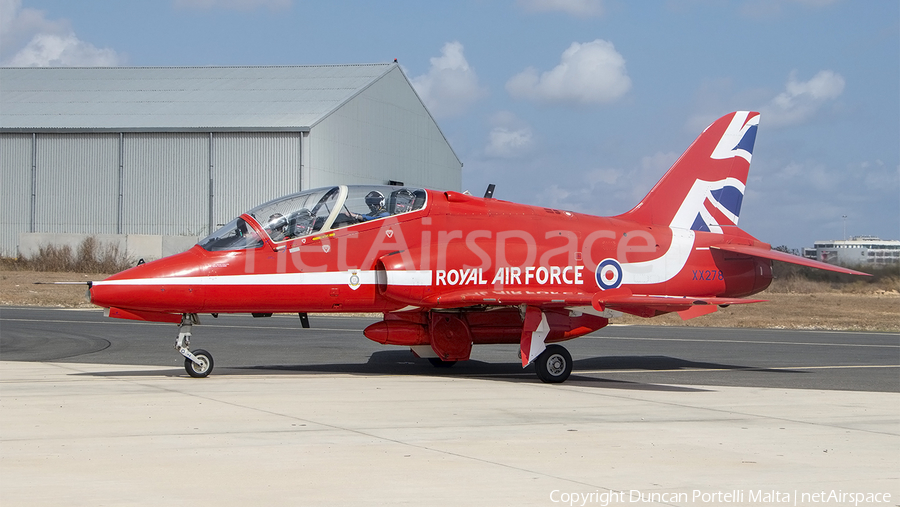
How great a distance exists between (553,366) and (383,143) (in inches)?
1447

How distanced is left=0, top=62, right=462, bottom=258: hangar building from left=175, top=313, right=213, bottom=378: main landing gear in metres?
30.4

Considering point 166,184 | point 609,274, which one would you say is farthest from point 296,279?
point 166,184

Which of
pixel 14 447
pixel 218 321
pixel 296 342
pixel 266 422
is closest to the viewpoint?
pixel 14 447

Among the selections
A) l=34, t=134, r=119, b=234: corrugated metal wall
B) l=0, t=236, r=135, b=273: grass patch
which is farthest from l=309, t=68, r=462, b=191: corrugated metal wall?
l=34, t=134, r=119, b=234: corrugated metal wall

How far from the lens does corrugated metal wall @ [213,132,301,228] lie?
42344 millimetres

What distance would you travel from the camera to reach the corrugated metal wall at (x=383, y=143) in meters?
43.8

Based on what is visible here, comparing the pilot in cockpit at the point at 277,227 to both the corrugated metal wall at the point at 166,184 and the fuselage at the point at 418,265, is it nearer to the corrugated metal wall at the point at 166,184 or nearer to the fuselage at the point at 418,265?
the fuselage at the point at 418,265

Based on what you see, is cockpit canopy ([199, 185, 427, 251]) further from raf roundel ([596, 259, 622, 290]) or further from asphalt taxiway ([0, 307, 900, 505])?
raf roundel ([596, 259, 622, 290])

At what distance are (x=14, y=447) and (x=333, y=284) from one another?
573 centimetres

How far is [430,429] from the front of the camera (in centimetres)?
834

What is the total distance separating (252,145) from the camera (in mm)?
42906

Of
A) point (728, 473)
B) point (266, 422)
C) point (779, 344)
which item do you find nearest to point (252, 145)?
point (779, 344)

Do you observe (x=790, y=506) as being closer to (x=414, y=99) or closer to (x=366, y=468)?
(x=366, y=468)

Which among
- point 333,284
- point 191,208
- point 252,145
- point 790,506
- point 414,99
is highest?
point 414,99
